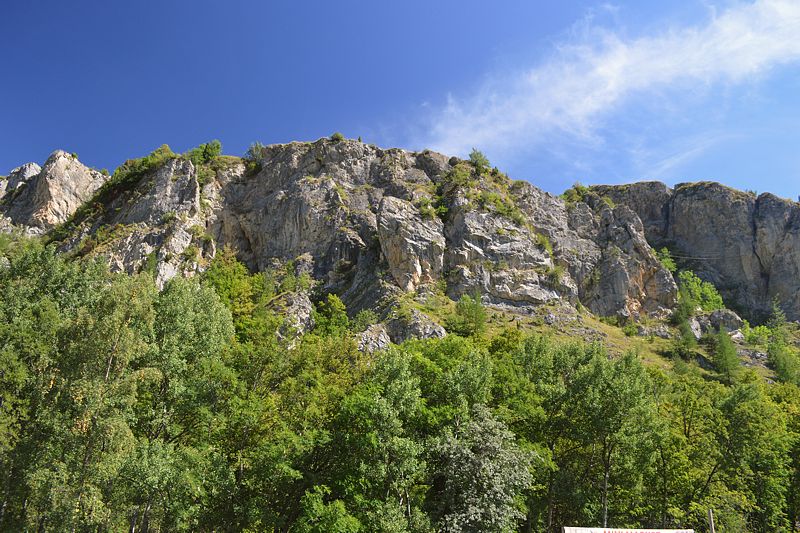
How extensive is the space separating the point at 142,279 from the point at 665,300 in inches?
3602

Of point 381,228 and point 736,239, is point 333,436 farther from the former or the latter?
point 736,239

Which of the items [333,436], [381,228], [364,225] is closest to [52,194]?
[364,225]

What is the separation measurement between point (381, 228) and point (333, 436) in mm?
58201

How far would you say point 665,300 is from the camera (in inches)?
3767

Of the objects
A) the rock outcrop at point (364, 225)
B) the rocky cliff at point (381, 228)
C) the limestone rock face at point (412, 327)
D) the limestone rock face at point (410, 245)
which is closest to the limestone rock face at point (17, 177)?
the rocky cliff at point (381, 228)

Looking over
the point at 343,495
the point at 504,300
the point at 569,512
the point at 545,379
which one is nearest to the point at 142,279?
the point at 343,495

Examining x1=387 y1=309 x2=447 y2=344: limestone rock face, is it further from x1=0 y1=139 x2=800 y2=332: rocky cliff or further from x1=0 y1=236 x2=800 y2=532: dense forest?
x1=0 y1=236 x2=800 y2=532: dense forest

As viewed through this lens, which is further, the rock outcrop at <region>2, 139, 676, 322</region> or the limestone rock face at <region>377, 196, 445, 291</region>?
the rock outcrop at <region>2, 139, 676, 322</region>

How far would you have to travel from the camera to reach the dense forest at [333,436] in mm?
23281

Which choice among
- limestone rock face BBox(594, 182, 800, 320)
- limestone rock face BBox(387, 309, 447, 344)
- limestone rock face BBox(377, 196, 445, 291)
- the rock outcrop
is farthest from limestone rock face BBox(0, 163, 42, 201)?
limestone rock face BBox(594, 182, 800, 320)

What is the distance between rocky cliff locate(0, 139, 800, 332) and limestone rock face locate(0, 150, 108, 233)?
0.30m

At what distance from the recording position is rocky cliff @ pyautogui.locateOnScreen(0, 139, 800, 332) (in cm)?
8050

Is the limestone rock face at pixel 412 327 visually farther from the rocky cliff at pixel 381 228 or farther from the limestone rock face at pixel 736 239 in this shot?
the limestone rock face at pixel 736 239

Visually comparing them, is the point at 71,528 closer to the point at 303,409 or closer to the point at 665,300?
the point at 303,409
